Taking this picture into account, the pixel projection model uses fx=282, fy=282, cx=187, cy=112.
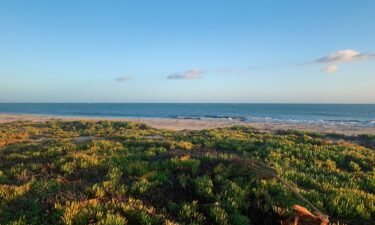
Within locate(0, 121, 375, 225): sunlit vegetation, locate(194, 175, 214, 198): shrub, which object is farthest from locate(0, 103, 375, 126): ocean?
locate(194, 175, 214, 198): shrub

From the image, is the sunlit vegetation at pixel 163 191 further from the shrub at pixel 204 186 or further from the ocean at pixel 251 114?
the ocean at pixel 251 114

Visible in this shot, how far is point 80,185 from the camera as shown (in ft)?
23.5

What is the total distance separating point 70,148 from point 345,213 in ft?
33.5

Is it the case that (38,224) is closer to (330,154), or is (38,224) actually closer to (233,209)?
(233,209)

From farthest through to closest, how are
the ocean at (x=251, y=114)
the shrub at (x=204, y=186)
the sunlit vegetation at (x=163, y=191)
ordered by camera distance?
the ocean at (x=251, y=114)
the shrub at (x=204, y=186)
the sunlit vegetation at (x=163, y=191)

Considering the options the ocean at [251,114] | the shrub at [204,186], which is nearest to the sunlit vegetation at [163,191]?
the shrub at [204,186]

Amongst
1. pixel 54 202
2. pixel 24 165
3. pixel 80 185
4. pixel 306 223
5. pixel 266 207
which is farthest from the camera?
pixel 24 165

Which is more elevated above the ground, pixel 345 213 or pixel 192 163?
pixel 192 163

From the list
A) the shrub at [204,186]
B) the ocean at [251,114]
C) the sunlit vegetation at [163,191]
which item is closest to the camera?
the sunlit vegetation at [163,191]

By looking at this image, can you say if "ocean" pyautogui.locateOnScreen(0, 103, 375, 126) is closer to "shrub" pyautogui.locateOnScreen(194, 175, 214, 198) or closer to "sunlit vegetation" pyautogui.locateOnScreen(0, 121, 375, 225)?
"sunlit vegetation" pyautogui.locateOnScreen(0, 121, 375, 225)

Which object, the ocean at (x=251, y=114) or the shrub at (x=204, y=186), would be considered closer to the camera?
the shrub at (x=204, y=186)

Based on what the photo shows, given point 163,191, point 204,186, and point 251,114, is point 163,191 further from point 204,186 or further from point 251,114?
point 251,114

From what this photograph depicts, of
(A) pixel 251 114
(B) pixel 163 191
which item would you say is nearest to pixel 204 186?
(B) pixel 163 191

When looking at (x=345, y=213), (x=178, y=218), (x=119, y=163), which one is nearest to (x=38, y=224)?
(x=178, y=218)
